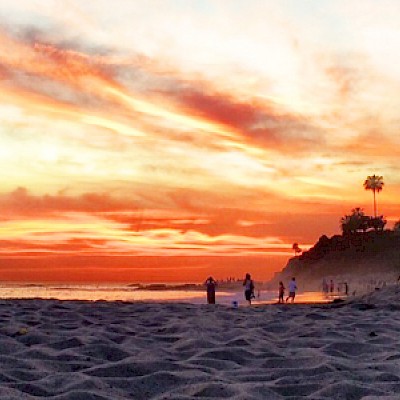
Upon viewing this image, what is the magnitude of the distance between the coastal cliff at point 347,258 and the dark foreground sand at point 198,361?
3580 inches

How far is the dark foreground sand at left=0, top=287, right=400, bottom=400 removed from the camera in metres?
4.71

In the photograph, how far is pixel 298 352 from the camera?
6.65 metres

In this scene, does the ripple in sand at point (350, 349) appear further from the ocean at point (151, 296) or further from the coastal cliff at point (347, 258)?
the coastal cliff at point (347, 258)

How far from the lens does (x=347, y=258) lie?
11412cm

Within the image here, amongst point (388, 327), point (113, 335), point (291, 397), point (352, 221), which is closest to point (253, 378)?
point (291, 397)

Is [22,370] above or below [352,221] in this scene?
below

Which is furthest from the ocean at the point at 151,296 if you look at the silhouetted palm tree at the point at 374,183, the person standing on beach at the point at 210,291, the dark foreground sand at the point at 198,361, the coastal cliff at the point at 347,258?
the silhouetted palm tree at the point at 374,183

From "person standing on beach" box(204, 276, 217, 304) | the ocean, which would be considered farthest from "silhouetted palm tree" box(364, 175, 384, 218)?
"person standing on beach" box(204, 276, 217, 304)

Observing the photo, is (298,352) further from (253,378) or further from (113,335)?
(113,335)

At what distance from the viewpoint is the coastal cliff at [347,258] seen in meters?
107

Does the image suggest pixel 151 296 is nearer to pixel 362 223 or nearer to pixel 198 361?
pixel 198 361

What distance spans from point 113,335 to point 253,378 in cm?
319

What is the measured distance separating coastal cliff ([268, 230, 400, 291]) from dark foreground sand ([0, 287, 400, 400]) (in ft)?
298

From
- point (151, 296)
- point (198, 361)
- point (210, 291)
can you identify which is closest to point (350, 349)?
point (198, 361)
